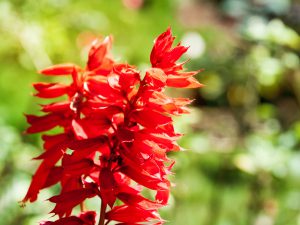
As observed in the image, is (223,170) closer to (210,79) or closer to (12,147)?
(210,79)

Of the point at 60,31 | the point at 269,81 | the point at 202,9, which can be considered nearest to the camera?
the point at 269,81

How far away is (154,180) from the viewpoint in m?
0.94

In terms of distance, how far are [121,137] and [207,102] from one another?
12.4ft

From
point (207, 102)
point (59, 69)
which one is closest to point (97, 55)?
point (59, 69)

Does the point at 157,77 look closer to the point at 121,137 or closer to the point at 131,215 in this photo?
the point at 121,137

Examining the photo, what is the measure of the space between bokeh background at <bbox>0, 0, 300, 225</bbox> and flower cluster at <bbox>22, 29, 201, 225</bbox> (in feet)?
Answer: 1.92

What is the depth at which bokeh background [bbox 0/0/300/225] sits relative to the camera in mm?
2314

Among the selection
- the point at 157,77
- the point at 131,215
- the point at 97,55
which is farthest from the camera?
the point at 97,55

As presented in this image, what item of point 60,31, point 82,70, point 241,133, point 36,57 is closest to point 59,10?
point 60,31

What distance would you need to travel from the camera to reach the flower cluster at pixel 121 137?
0.93 meters

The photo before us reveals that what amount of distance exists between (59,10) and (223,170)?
5.16 ft

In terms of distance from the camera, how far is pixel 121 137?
0.90 meters

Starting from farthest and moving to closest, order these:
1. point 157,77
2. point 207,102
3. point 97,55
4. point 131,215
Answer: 1. point 207,102
2. point 97,55
3. point 131,215
4. point 157,77

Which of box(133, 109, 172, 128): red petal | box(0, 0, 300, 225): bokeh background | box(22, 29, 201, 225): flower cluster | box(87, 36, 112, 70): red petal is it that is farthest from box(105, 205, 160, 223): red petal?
box(0, 0, 300, 225): bokeh background
